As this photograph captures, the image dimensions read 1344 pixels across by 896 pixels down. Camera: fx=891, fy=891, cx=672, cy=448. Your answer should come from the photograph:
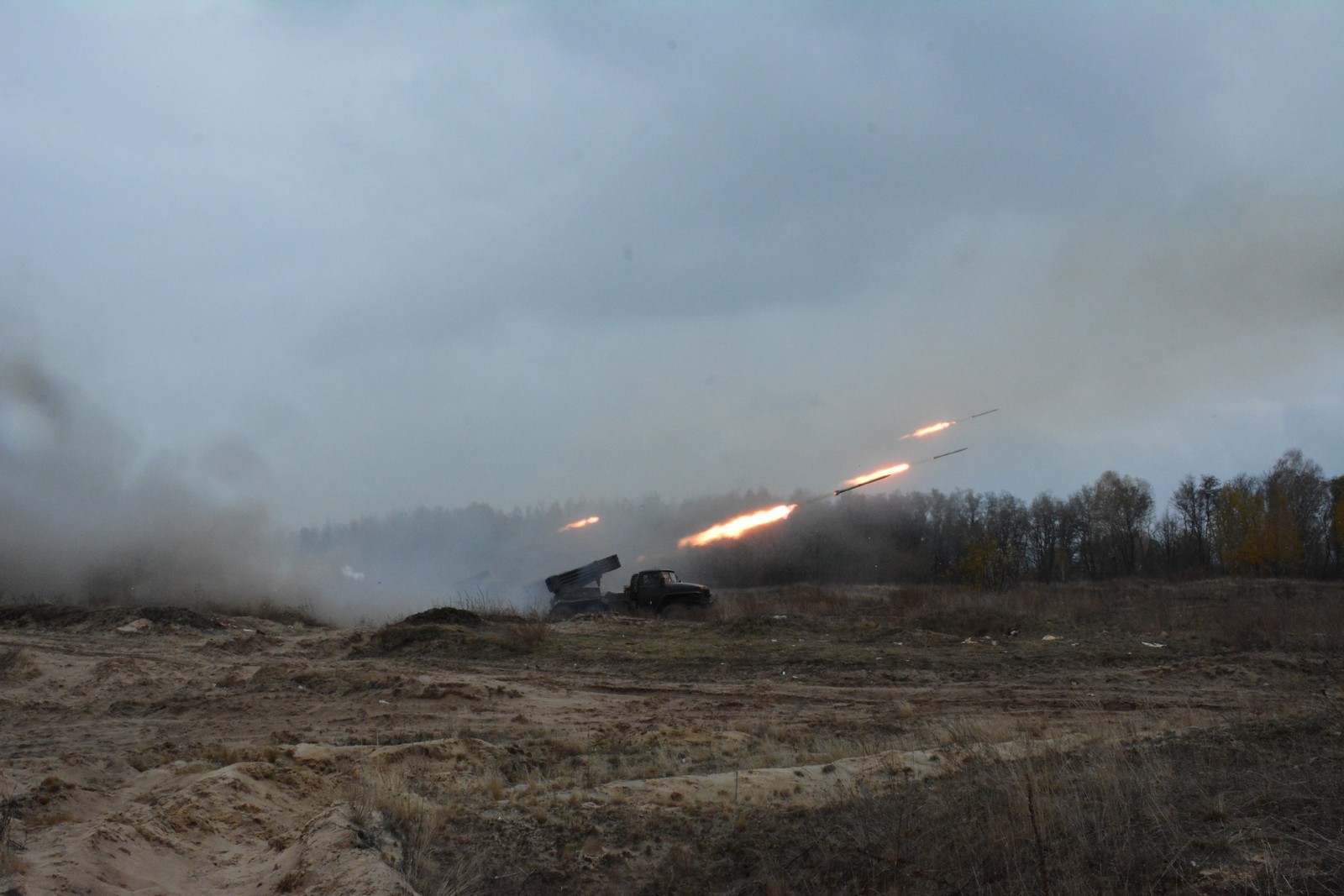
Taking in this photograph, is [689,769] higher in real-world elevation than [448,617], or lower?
lower

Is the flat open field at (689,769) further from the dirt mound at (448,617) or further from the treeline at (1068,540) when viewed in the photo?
the treeline at (1068,540)

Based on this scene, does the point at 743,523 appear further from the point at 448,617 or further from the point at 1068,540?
the point at 1068,540

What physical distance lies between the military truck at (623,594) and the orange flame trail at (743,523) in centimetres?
416

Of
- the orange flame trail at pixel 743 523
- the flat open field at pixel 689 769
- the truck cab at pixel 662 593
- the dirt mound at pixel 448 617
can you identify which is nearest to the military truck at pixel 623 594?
the truck cab at pixel 662 593

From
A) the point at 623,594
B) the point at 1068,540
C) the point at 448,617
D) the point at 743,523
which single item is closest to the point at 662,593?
the point at 623,594

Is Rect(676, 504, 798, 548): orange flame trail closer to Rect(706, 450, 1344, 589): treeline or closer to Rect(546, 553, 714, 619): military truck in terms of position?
Rect(546, 553, 714, 619): military truck

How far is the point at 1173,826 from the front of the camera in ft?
19.6

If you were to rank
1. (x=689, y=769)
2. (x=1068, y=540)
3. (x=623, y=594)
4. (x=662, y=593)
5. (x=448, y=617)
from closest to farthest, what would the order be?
(x=689, y=769)
(x=448, y=617)
(x=662, y=593)
(x=623, y=594)
(x=1068, y=540)

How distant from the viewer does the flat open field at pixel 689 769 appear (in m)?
5.96

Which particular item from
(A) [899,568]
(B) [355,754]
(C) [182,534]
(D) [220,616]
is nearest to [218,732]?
(B) [355,754]

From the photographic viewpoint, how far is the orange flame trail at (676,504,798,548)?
25.4 meters

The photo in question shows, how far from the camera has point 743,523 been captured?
2638 cm

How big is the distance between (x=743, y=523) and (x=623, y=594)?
31.2ft

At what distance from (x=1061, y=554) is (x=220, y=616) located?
2536 inches
